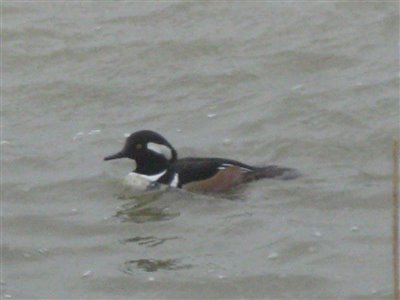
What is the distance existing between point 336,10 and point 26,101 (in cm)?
347

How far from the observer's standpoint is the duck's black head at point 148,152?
1069cm

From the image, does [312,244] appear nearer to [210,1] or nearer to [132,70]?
[132,70]

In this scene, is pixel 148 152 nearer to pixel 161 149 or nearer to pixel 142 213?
pixel 161 149

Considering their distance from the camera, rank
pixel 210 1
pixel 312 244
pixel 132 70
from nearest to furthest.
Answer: pixel 312 244
pixel 132 70
pixel 210 1

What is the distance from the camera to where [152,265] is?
28.7 feet

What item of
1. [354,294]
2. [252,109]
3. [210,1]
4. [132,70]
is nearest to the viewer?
[354,294]

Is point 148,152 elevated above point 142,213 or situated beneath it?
elevated above

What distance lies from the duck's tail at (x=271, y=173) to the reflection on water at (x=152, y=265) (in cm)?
174

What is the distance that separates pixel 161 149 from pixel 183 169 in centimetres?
32

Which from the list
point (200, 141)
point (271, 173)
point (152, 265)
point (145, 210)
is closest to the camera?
point (152, 265)

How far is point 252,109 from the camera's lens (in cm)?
1167

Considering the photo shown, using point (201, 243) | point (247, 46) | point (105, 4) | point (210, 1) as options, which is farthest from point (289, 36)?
point (201, 243)

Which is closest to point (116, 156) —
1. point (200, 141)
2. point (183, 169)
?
point (183, 169)

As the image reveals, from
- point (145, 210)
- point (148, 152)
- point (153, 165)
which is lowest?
point (145, 210)
